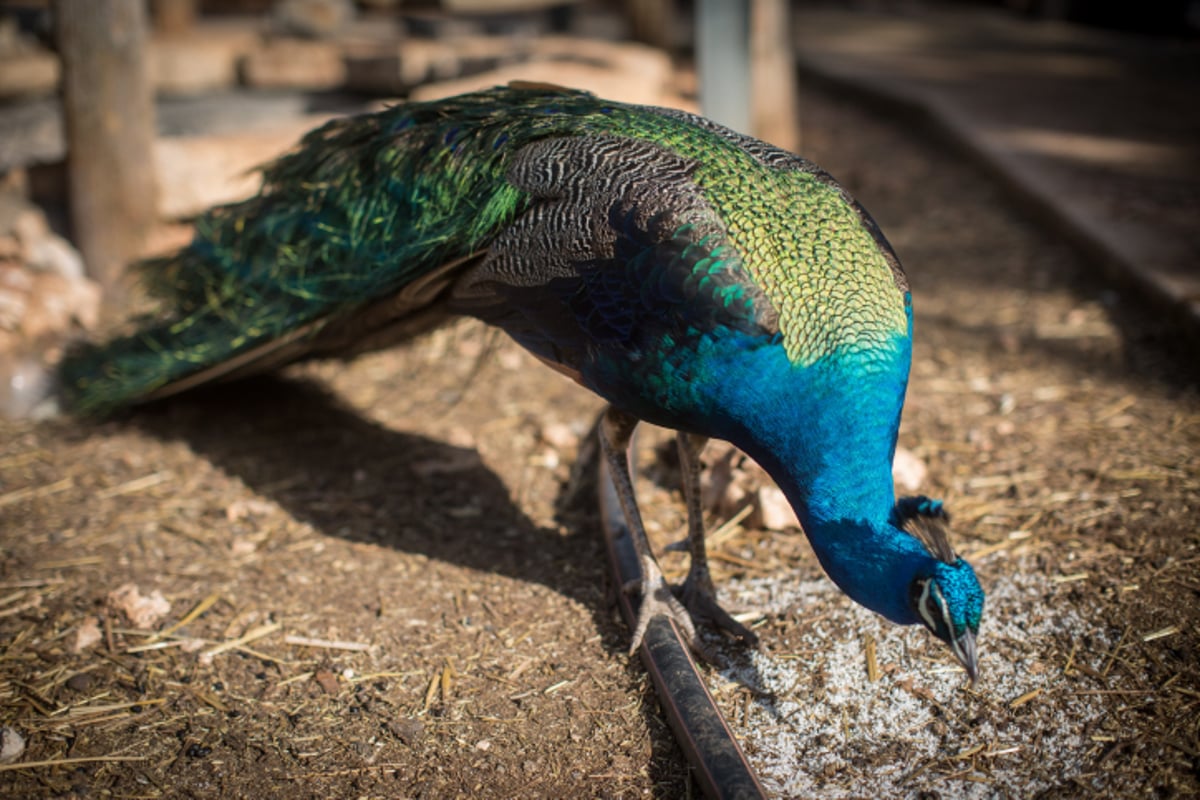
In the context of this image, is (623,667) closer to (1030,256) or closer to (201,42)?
(1030,256)

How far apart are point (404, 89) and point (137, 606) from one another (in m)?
4.65

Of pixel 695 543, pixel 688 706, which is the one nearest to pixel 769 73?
pixel 695 543

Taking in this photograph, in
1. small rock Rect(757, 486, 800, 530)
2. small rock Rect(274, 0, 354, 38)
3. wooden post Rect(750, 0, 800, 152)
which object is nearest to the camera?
small rock Rect(757, 486, 800, 530)

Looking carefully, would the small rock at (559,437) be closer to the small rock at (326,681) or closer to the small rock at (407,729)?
the small rock at (326,681)

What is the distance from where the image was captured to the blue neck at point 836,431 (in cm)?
238

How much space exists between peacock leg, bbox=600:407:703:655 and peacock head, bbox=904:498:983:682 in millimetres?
800

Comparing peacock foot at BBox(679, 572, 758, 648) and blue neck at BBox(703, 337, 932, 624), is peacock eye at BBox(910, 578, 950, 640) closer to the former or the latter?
blue neck at BBox(703, 337, 932, 624)

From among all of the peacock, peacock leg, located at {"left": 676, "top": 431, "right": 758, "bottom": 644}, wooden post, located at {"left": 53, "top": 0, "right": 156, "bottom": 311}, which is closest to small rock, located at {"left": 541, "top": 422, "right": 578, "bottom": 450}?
the peacock

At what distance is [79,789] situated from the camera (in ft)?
7.99

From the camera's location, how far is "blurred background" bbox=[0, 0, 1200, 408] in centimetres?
485

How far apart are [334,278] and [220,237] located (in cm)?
80

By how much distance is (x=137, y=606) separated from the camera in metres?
3.06

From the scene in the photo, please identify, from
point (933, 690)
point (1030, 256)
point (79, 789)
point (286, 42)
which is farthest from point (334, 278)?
point (286, 42)

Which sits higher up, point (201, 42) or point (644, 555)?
point (201, 42)
